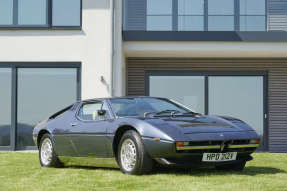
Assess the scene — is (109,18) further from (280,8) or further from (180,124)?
(180,124)

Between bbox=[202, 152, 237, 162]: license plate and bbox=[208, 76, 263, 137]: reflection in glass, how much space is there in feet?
31.0

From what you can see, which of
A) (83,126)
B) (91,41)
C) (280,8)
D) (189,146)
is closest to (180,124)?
(189,146)

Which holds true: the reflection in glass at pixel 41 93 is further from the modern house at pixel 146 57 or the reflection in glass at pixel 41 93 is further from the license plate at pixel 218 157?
the license plate at pixel 218 157

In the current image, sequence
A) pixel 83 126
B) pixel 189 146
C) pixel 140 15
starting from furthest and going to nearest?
pixel 140 15, pixel 83 126, pixel 189 146

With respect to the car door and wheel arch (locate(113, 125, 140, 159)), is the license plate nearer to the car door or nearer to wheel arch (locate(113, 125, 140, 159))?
wheel arch (locate(113, 125, 140, 159))

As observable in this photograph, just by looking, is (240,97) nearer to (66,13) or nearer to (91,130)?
(66,13)

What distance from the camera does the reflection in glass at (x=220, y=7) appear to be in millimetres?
16562

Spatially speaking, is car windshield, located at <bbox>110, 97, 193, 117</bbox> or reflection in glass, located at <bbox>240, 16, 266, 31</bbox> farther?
reflection in glass, located at <bbox>240, 16, 266, 31</bbox>

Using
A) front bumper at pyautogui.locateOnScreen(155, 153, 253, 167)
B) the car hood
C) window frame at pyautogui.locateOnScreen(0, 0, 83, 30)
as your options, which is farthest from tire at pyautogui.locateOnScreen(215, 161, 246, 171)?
window frame at pyautogui.locateOnScreen(0, 0, 83, 30)

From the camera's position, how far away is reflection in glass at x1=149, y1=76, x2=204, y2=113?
1670 cm

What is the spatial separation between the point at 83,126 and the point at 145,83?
8.49 metres

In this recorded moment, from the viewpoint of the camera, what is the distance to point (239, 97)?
16797 millimetres

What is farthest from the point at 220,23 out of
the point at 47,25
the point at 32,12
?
the point at 32,12

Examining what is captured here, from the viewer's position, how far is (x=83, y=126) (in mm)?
8312
